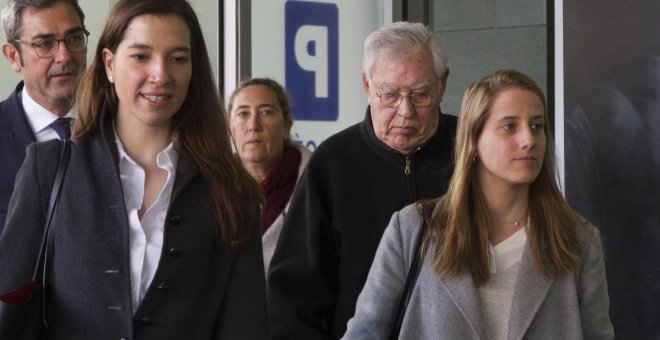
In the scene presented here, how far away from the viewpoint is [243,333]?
2844 mm

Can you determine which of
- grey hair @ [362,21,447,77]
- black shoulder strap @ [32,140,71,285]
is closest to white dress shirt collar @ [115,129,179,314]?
black shoulder strap @ [32,140,71,285]

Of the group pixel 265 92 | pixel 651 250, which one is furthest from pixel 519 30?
pixel 651 250

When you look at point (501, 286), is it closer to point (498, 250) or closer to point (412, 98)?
point (498, 250)

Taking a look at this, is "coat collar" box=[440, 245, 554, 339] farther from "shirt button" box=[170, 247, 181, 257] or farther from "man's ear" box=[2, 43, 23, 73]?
"man's ear" box=[2, 43, 23, 73]

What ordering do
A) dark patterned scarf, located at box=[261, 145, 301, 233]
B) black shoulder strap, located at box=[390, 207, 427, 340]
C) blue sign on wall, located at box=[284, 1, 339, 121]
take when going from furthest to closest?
1. blue sign on wall, located at box=[284, 1, 339, 121]
2. dark patterned scarf, located at box=[261, 145, 301, 233]
3. black shoulder strap, located at box=[390, 207, 427, 340]

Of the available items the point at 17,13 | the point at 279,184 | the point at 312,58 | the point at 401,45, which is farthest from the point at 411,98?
the point at 312,58

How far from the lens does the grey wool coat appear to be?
3088mm

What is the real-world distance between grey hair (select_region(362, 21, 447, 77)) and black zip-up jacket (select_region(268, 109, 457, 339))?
0.21m

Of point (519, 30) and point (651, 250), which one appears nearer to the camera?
point (651, 250)

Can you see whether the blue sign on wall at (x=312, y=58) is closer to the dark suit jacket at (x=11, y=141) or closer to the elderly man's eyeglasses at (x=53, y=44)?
the elderly man's eyeglasses at (x=53, y=44)

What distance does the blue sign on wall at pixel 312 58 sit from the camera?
7406 mm

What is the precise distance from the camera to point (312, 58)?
24.5 ft

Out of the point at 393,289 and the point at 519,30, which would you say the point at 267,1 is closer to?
the point at 519,30

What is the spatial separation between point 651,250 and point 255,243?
2.19 meters
